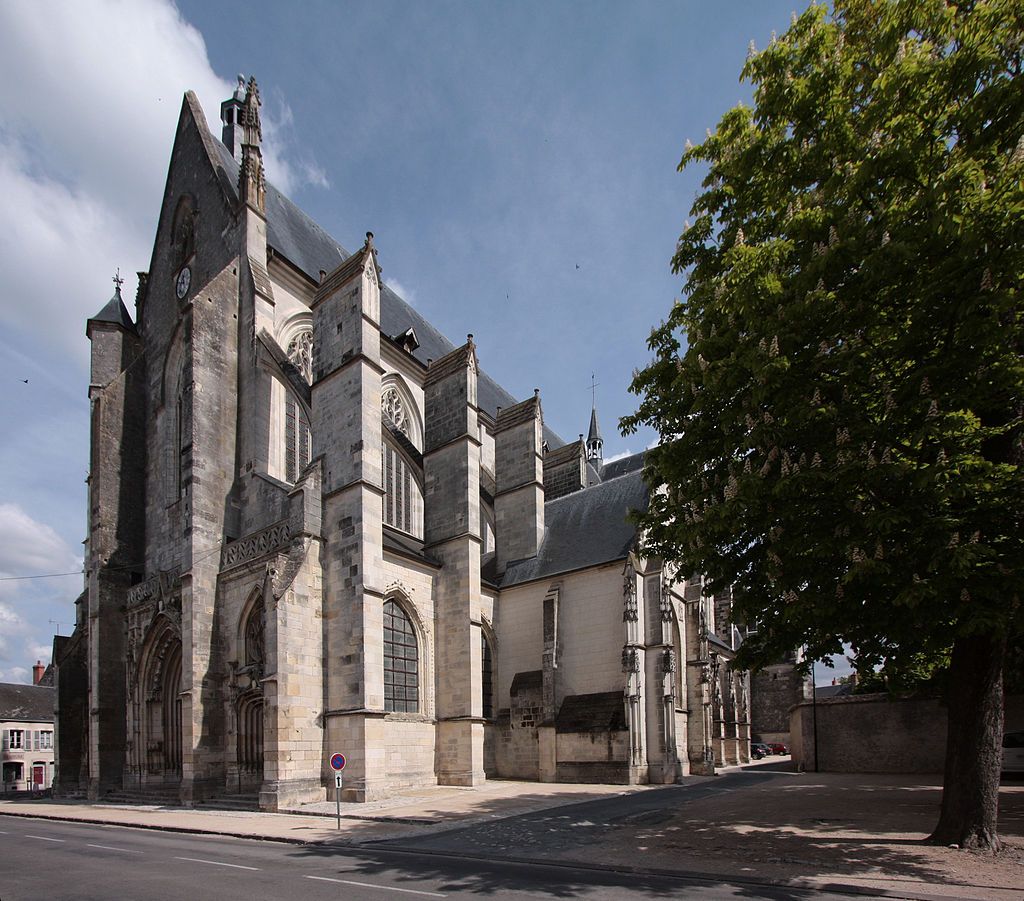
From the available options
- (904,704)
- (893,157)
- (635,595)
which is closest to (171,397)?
(635,595)

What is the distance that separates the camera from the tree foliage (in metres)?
7.10

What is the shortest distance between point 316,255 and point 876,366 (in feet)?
69.4

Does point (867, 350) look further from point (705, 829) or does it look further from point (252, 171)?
point (252, 171)

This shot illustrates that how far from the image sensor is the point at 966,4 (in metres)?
8.07

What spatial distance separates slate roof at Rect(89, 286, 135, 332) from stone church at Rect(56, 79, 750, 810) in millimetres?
69

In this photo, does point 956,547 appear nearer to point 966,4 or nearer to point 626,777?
point 966,4

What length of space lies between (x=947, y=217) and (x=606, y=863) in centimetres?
773

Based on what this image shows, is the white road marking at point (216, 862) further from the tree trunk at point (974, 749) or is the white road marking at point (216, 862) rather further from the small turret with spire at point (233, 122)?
the small turret with spire at point (233, 122)

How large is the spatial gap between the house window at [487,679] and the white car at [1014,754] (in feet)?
43.8

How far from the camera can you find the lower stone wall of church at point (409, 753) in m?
17.4

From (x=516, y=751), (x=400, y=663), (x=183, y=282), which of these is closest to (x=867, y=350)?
(x=400, y=663)

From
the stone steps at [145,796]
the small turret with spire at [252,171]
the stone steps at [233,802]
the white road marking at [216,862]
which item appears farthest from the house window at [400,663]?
the small turret with spire at [252,171]

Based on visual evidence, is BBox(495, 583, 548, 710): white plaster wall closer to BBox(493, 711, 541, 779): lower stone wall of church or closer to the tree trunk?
BBox(493, 711, 541, 779): lower stone wall of church

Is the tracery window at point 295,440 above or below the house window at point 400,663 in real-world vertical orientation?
above
